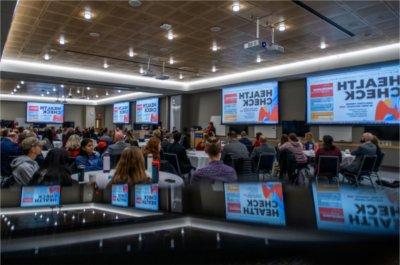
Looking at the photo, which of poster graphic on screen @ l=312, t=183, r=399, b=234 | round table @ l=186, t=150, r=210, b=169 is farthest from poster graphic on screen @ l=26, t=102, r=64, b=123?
poster graphic on screen @ l=312, t=183, r=399, b=234

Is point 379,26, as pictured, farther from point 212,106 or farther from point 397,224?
point 212,106

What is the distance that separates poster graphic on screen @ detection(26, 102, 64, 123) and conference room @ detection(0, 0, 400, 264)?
589 centimetres

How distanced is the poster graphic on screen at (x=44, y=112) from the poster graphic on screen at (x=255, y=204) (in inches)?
861

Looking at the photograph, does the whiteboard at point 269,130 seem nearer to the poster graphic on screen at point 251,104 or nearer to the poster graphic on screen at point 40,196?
the poster graphic on screen at point 251,104

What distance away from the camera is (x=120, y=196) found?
156cm

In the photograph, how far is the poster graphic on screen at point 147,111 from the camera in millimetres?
16328

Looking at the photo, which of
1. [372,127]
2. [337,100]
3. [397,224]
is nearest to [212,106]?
[337,100]

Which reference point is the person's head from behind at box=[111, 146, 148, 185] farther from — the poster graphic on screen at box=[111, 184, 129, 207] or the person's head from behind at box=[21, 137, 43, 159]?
the person's head from behind at box=[21, 137, 43, 159]

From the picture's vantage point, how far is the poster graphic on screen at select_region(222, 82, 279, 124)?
422 inches

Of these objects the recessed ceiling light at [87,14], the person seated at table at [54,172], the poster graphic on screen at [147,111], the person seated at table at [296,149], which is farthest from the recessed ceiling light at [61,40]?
the poster graphic on screen at [147,111]

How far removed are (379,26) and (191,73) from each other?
6766 millimetres

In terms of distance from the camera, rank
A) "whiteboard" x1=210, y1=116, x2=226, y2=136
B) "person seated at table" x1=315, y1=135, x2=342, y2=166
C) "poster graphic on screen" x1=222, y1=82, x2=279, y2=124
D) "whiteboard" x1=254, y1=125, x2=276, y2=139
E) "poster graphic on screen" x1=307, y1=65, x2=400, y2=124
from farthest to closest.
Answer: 1. "whiteboard" x1=210, y1=116, x2=226, y2=136
2. "whiteboard" x1=254, y1=125, x2=276, y2=139
3. "poster graphic on screen" x1=222, y1=82, x2=279, y2=124
4. "poster graphic on screen" x1=307, y1=65, x2=400, y2=124
5. "person seated at table" x1=315, y1=135, x2=342, y2=166

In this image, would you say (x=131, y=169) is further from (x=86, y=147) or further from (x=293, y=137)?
(x=293, y=137)

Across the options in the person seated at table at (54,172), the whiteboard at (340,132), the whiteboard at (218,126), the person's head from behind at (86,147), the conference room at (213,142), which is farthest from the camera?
the whiteboard at (218,126)
